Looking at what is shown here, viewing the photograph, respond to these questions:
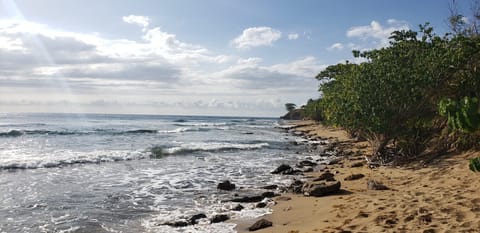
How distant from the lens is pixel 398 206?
10.2 metres

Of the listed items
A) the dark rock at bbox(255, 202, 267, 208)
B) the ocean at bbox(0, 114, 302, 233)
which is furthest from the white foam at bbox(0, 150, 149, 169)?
the dark rock at bbox(255, 202, 267, 208)

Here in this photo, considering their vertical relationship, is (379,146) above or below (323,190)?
above

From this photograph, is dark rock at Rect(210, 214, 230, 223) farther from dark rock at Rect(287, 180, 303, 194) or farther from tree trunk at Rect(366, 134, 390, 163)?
tree trunk at Rect(366, 134, 390, 163)

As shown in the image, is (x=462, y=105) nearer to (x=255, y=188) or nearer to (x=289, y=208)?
(x=289, y=208)

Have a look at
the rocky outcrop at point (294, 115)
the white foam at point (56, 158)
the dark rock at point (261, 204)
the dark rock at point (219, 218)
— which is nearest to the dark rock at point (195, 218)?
the dark rock at point (219, 218)

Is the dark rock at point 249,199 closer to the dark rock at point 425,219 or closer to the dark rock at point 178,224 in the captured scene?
the dark rock at point 178,224

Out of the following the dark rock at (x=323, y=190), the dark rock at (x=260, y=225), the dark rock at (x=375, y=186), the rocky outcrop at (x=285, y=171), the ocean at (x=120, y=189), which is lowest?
the ocean at (x=120, y=189)

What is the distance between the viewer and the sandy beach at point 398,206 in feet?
28.3

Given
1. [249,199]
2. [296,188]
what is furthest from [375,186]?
[249,199]

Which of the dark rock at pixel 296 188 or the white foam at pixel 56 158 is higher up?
the dark rock at pixel 296 188

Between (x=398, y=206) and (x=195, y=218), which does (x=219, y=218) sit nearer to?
(x=195, y=218)

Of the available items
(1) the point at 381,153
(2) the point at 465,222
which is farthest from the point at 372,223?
(1) the point at 381,153

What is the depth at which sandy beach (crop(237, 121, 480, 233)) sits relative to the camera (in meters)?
8.62

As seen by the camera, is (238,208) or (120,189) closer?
(238,208)
